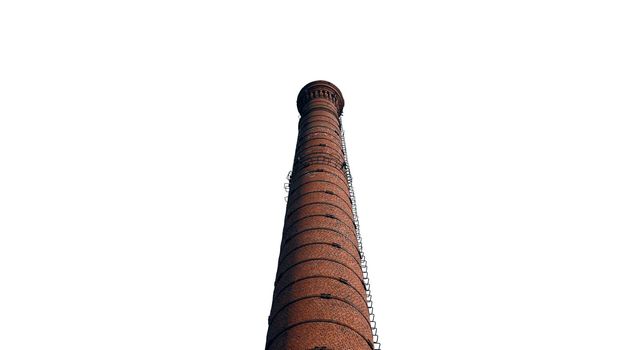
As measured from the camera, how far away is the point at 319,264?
13148 mm

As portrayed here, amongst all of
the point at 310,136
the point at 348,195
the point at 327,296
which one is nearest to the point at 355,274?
the point at 327,296

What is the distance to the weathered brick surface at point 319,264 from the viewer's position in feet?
37.6

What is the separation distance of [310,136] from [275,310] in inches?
325

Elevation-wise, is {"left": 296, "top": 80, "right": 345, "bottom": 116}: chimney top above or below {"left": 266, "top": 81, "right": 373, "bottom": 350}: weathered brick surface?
above

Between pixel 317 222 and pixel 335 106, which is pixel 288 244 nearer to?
pixel 317 222

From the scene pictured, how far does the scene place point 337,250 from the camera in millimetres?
13906

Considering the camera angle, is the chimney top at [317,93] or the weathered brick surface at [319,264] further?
the chimney top at [317,93]

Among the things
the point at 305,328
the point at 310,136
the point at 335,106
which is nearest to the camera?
the point at 305,328

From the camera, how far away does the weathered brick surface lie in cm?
1145

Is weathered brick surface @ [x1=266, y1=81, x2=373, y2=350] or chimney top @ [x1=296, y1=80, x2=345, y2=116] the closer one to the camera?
weathered brick surface @ [x1=266, y1=81, x2=373, y2=350]

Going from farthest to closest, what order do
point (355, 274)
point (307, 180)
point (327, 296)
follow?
point (307, 180)
point (355, 274)
point (327, 296)

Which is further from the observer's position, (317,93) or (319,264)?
(317,93)

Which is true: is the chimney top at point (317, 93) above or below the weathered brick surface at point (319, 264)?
above

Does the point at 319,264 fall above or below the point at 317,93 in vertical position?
below
